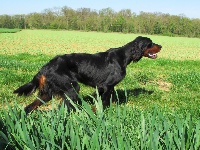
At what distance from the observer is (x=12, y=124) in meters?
2.12

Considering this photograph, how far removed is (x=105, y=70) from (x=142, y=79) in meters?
3.57

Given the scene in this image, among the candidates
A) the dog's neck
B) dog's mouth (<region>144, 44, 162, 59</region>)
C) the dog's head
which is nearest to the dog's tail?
the dog's neck

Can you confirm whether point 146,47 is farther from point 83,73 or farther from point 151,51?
point 83,73

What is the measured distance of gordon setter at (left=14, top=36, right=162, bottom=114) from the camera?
567cm

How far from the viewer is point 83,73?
6.23 metres

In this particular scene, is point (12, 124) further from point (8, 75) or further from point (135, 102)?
point (8, 75)

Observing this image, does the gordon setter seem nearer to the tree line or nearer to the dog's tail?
the dog's tail

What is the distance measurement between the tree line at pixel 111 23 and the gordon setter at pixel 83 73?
9214cm

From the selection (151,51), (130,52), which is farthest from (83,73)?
(151,51)

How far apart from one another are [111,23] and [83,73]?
325 ft

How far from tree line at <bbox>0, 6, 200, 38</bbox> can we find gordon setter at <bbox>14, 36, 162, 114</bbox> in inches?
3627

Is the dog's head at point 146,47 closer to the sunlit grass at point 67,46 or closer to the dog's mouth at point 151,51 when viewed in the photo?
the dog's mouth at point 151,51

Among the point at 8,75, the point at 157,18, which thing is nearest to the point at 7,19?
the point at 157,18

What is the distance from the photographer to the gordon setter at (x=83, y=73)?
5672mm
